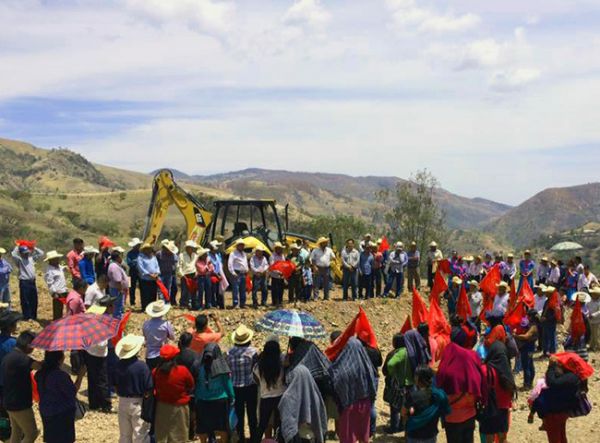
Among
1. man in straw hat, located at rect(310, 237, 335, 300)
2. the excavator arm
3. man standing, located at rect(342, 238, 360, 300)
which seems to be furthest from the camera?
the excavator arm

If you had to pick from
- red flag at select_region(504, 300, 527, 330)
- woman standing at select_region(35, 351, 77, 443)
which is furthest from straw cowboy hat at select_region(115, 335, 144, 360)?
red flag at select_region(504, 300, 527, 330)

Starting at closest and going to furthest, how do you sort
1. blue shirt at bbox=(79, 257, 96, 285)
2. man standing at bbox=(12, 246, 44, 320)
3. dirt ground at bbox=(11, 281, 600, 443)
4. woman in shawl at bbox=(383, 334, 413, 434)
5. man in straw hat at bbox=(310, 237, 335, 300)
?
woman in shawl at bbox=(383, 334, 413, 434) → dirt ground at bbox=(11, 281, 600, 443) → man standing at bbox=(12, 246, 44, 320) → blue shirt at bbox=(79, 257, 96, 285) → man in straw hat at bbox=(310, 237, 335, 300)

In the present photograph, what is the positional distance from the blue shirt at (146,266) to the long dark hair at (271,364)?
22.5ft

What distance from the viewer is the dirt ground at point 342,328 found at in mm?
9984

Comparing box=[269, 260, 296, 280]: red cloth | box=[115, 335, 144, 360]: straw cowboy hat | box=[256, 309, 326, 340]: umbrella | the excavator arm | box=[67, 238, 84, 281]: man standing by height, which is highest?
the excavator arm

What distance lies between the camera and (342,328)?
16.8 meters

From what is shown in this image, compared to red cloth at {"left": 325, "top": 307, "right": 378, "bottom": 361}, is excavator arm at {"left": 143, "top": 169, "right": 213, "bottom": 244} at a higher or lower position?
higher

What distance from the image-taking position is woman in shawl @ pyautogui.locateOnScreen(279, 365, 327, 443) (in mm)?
7527

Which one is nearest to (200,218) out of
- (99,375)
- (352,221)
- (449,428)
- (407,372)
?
(99,375)

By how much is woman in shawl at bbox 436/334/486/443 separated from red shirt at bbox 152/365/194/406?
3017 millimetres

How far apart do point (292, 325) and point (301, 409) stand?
1.42 meters

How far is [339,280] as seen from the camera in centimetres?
2208

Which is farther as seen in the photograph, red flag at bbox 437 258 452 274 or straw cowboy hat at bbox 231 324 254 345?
red flag at bbox 437 258 452 274

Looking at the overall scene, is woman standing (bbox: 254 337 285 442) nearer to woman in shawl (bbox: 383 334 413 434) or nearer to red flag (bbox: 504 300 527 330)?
woman in shawl (bbox: 383 334 413 434)
